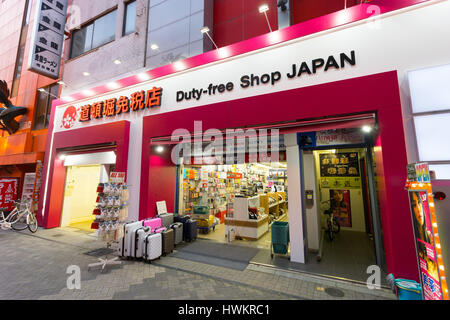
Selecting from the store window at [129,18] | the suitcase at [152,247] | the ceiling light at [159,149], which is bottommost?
the suitcase at [152,247]

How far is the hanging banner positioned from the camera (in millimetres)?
7688

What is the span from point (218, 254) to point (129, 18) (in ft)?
36.2

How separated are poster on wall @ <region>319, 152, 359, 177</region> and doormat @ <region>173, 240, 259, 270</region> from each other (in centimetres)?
456

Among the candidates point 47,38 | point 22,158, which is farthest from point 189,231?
point 22,158

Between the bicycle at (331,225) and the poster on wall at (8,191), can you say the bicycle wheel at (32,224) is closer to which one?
the poster on wall at (8,191)

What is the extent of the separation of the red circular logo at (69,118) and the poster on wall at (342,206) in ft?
36.2

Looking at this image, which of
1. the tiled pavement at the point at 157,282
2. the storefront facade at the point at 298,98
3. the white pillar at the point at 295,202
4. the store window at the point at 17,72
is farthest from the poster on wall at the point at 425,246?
the store window at the point at 17,72

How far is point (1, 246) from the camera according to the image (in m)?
5.88

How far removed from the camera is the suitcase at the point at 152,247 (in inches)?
183

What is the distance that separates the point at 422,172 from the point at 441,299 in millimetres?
1420

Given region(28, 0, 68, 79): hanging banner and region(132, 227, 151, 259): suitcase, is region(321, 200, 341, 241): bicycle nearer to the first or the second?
region(132, 227, 151, 259): suitcase

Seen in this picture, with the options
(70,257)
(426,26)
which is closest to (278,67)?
(426,26)

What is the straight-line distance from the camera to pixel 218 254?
205 inches

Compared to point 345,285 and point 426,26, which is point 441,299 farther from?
point 426,26
